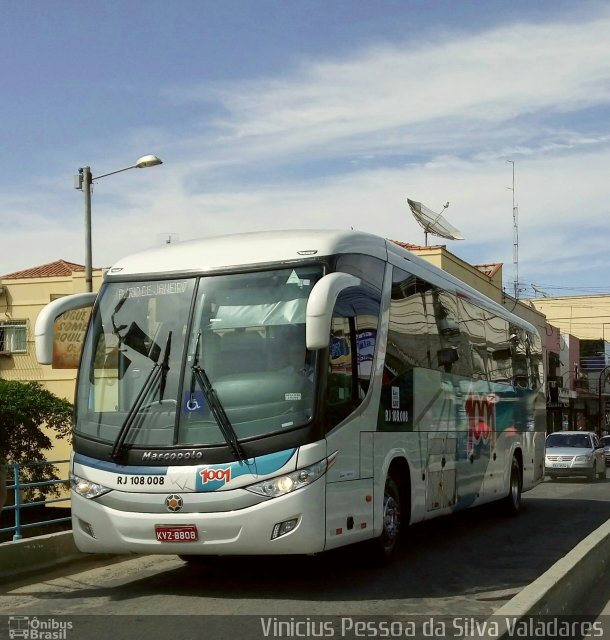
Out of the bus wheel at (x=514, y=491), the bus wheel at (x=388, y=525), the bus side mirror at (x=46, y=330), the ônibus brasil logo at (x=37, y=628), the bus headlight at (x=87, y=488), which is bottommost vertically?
the bus wheel at (x=514, y=491)

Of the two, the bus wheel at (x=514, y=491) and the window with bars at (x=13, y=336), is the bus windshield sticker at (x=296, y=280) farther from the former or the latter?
the window with bars at (x=13, y=336)

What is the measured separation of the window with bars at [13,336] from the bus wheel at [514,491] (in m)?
30.0

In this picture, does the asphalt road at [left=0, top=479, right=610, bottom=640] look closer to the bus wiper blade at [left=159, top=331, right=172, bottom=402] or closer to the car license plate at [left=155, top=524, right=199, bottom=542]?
the car license plate at [left=155, top=524, right=199, bottom=542]

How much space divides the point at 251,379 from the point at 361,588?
7.18ft

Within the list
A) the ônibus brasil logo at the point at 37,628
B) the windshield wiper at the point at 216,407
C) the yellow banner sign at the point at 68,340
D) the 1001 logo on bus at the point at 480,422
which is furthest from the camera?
the 1001 logo on bus at the point at 480,422

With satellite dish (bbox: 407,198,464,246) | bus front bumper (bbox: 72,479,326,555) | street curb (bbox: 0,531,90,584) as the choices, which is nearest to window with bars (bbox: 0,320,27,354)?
satellite dish (bbox: 407,198,464,246)

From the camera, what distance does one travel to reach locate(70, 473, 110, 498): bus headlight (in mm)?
8258

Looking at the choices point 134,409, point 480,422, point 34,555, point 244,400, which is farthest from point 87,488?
point 480,422

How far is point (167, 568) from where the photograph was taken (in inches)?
390

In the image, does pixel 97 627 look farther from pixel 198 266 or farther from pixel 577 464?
pixel 577 464

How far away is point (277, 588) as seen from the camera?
8.54 m

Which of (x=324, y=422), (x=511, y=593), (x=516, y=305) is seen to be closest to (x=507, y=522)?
(x=511, y=593)

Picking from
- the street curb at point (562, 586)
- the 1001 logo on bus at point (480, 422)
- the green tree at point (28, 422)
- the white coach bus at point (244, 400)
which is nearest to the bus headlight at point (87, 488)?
the white coach bus at point (244, 400)

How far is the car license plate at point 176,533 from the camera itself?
7.86 meters
